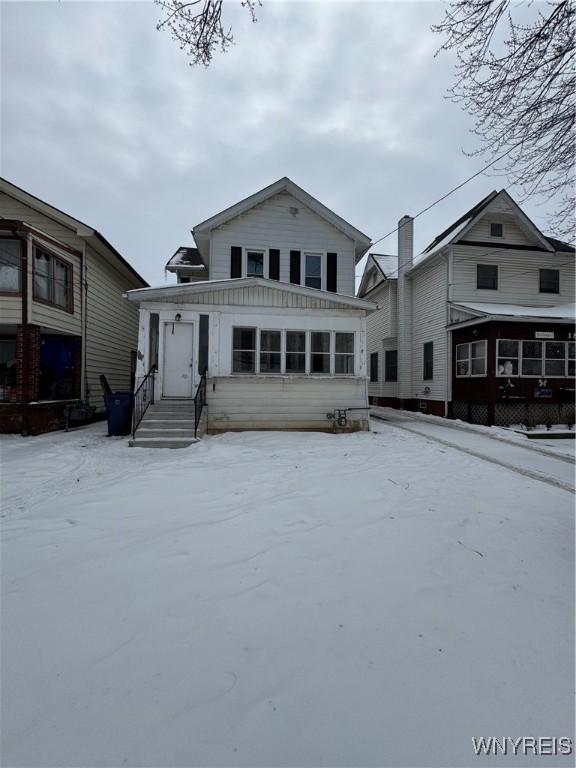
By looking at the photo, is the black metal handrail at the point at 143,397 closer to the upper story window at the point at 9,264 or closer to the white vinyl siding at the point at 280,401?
the white vinyl siding at the point at 280,401

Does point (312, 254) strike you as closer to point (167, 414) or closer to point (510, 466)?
point (167, 414)

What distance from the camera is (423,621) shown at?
2.54 m

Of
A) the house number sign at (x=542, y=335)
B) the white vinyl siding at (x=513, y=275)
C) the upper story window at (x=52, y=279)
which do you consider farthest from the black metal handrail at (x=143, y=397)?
the house number sign at (x=542, y=335)

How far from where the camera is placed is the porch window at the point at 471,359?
535 inches

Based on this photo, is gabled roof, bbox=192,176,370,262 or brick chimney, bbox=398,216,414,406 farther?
brick chimney, bbox=398,216,414,406

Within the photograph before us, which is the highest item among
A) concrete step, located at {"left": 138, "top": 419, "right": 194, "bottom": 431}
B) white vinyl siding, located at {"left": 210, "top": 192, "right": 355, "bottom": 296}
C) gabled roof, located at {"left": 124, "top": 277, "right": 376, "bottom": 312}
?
white vinyl siding, located at {"left": 210, "top": 192, "right": 355, "bottom": 296}

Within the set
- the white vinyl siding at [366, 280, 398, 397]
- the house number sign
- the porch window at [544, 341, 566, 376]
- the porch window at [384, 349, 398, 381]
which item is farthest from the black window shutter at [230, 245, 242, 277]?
the porch window at [544, 341, 566, 376]

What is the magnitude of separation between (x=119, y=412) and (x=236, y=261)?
7.08 m

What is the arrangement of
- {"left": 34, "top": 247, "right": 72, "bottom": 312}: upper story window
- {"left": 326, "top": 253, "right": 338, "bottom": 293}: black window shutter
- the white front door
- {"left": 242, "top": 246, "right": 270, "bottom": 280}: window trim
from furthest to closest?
1. {"left": 326, "top": 253, "right": 338, "bottom": 293}: black window shutter
2. {"left": 242, "top": 246, "right": 270, "bottom": 280}: window trim
3. {"left": 34, "top": 247, "right": 72, "bottom": 312}: upper story window
4. the white front door

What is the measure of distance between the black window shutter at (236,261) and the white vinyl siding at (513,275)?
9.01 m

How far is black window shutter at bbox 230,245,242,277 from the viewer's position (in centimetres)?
1347

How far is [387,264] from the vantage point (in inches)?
821

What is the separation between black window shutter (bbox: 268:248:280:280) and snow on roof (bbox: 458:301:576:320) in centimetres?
752
